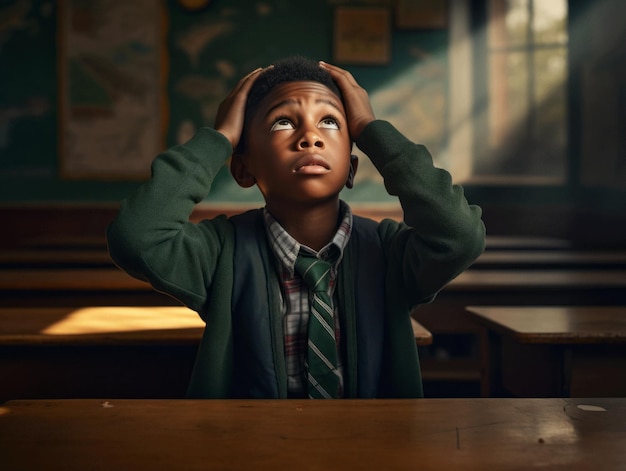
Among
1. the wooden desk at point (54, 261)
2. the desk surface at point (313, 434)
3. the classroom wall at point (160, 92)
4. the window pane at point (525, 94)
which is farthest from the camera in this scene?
the classroom wall at point (160, 92)

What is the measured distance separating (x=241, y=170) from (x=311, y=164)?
0.19 metres

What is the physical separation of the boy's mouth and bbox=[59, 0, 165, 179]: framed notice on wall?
4681 mm

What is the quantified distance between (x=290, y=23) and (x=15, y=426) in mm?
5236

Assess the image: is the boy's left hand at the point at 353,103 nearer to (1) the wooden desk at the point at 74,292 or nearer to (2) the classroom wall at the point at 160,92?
(1) the wooden desk at the point at 74,292

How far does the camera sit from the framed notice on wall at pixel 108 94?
5.43 meters

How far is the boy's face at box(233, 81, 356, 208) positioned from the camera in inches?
39.3

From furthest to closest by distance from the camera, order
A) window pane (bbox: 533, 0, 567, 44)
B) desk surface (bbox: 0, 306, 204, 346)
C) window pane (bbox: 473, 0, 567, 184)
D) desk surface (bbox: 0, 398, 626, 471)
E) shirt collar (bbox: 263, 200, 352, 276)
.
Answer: window pane (bbox: 473, 0, 567, 184)
window pane (bbox: 533, 0, 567, 44)
desk surface (bbox: 0, 306, 204, 346)
shirt collar (bbox: 263, 200, 352, 276)
desk surface (bbox: 0, 398, 626, 471)

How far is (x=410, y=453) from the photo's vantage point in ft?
1.99

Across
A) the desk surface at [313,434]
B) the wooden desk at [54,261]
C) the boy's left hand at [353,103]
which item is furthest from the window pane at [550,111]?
the desk surface at [313,434]

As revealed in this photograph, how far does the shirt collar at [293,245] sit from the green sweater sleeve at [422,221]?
9 cm

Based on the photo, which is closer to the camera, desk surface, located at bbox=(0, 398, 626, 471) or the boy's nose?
desk surface, located at bbox=(0, 398, 626, 471)

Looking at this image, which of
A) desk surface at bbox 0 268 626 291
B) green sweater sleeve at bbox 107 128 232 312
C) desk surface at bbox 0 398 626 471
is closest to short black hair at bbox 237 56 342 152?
green sweater sleeve at bbox 107 128 232 312

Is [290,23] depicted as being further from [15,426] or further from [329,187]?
[15,426]

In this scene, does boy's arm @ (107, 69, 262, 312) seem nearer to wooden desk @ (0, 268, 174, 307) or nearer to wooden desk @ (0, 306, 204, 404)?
wooden desk @ (0, 306, 204, 404)
